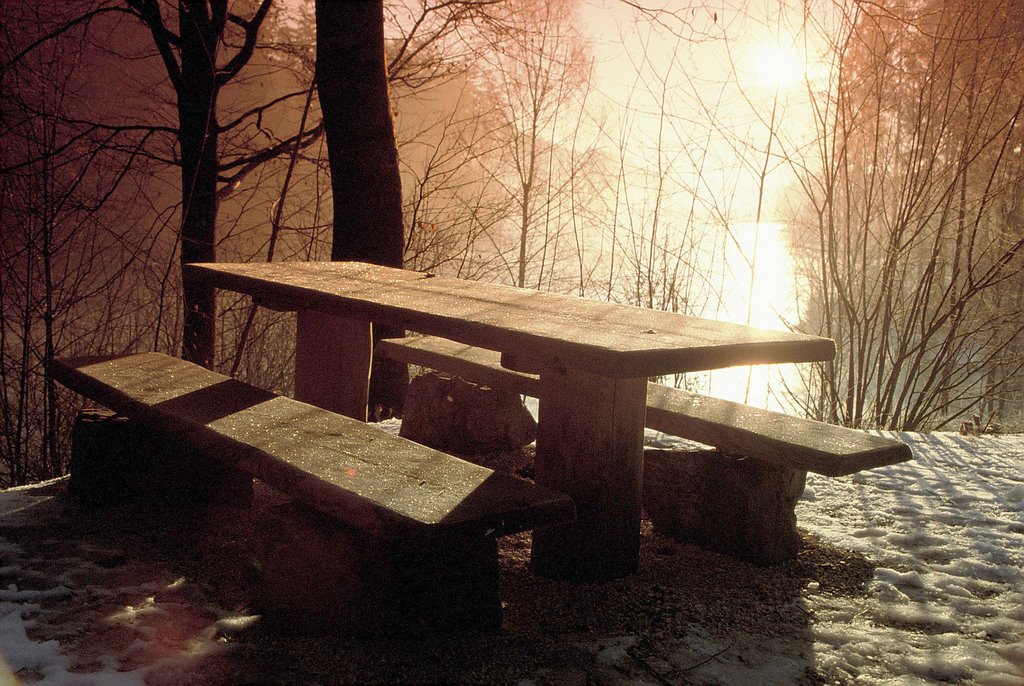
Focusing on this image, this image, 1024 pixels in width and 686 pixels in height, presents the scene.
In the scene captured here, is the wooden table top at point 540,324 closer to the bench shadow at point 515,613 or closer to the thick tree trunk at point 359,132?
A: the bench shadow at point 515,613

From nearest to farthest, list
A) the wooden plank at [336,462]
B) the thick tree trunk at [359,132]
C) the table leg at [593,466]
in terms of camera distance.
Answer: the wooden plank at [336,462], the table leg at [593,466], the thick tree trunk at [359,132]

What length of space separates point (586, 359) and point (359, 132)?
10.6 ft

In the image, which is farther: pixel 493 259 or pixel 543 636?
pixel 493 259

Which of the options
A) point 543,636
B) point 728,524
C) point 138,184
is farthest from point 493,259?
point 543,636

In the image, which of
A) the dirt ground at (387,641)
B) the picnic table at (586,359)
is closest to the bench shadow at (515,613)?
the dirt ground at (387,641)

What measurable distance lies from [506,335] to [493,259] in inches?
176

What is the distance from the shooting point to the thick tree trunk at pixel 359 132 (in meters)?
4.59

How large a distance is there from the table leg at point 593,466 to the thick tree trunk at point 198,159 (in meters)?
4.41

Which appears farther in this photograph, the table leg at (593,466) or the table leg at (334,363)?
the table leg at (334,363)

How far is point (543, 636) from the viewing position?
2.13 meters

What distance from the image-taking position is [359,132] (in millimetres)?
4727

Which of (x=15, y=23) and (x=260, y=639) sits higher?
(x=15, y=23)

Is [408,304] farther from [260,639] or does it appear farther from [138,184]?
[138,184]

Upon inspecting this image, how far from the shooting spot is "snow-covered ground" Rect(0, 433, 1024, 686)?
195cm
